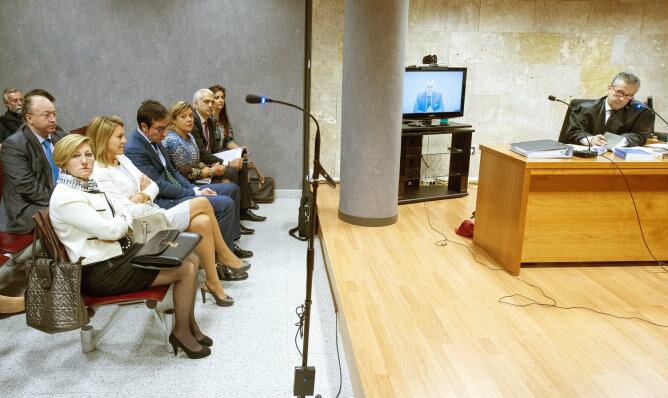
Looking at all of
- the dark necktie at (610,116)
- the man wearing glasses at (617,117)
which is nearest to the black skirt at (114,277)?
the man wearing glasses at (617,117)

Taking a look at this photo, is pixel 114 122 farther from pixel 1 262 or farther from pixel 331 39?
pixel 331 39

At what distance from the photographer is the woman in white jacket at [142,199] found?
307 cm

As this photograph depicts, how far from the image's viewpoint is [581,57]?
5938mm

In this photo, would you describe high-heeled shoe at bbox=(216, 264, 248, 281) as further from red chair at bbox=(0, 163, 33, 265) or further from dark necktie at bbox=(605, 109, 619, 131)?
dark necktie at bbox=(605, 109, 619, 131)

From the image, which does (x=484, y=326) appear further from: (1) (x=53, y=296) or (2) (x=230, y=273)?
(1) (x=53, y=296)

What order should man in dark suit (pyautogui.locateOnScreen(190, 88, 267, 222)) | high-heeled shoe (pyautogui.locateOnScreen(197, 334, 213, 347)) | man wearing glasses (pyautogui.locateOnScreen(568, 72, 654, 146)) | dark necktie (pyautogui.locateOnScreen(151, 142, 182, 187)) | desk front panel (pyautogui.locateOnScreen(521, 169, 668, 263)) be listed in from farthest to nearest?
man in dark suit (pyautogui.locateOnScreen(190, 88, 267, 222)), man wearing glasses (pyautogui.locateOnScreen(568, 72, 654, 146)), dark necktie (pyautogui.locateOnScreen(151, 142, 182, 187)), desk front panel (pyautogui.locateOnScreen(521, 169, 668, 263)), high-heeled shoe (pyautogui.locateOnScreen(197, 334, 213, 347))

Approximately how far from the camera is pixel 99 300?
8.36 ft

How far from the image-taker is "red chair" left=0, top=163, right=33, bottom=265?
3037 mm

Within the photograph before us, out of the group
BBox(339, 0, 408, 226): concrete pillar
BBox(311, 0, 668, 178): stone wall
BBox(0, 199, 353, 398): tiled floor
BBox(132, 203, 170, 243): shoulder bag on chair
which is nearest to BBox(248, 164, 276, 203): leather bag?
BBox(311, 0, 668, 178): stone wall

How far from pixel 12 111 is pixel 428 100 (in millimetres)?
4019

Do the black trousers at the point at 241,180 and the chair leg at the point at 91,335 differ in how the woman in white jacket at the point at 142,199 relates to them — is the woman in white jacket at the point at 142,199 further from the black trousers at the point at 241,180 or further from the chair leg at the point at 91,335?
the black trousers at the point at 241,180

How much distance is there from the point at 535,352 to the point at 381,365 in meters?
0.77

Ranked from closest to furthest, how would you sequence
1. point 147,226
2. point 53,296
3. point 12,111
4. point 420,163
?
1. point 53,296
2. point 147,226
3. point 12,111
4. point 420,163

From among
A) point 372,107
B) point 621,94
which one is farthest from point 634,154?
point 372,107
